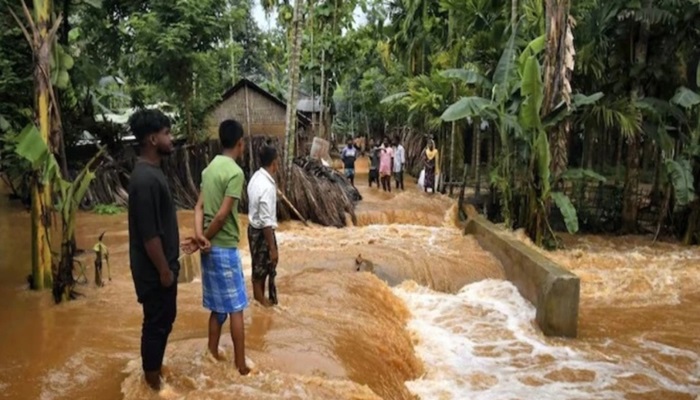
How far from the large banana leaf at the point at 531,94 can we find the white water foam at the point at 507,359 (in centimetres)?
356

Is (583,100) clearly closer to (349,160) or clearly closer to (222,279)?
(349,160)

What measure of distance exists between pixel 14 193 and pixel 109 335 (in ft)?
35.3

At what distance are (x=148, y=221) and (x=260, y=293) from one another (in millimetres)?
2807

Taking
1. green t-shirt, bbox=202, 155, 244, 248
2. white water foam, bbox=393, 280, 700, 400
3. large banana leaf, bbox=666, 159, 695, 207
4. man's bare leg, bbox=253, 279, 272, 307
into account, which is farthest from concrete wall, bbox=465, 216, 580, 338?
green t-shirt, bbox=202, 155, 244, 248

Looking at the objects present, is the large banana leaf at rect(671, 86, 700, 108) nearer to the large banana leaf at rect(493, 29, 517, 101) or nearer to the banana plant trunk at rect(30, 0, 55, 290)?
the large banana leaf at rect(493, 29, 517, 101)

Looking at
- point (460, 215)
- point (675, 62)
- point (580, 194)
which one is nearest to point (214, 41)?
point (460, 215)

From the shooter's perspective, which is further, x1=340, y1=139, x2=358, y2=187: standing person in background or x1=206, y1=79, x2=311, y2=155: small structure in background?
x1=206, y1=79, x2=311, y2=155: small structure in background

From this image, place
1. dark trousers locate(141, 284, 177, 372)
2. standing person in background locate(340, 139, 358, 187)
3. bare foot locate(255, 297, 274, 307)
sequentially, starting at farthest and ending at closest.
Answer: standing person in background locate(340, 139, 358, 187) → bare foot locate(255, 297, 274, 307) → dark trousers locate(141, 284, 177, 372)

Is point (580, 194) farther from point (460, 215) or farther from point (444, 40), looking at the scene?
point (444, 40)

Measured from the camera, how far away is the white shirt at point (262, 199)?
539cm

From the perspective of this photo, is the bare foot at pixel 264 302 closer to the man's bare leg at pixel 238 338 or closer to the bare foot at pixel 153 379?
the man's bare leg at pixel 238 338

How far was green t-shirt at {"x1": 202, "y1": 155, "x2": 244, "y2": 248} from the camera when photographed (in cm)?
421

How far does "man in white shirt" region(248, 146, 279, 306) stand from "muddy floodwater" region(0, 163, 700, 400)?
59 cm

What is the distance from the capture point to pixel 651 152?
16344 mm
